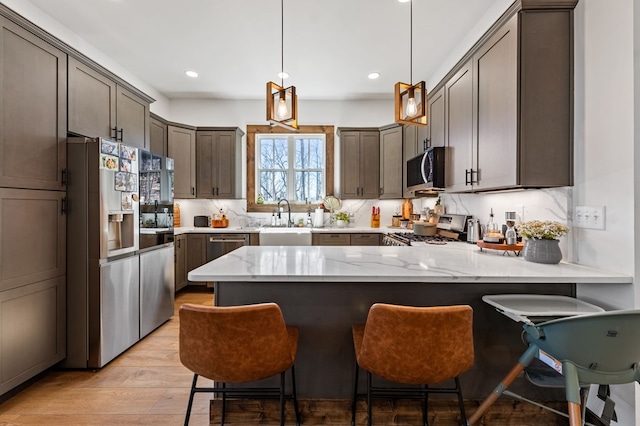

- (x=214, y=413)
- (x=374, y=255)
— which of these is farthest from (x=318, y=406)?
(x=374, y=255)

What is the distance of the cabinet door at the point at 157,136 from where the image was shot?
4090 millimetres

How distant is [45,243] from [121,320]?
83cm

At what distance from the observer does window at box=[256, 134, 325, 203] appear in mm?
5203

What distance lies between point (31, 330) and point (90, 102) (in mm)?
1757

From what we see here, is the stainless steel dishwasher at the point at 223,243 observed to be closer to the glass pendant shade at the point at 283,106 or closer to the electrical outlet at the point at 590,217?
the glass pendant shade at the point at 283,106

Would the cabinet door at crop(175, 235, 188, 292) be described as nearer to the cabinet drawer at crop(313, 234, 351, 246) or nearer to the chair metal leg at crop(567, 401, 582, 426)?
the cabinet drawer at crop(313, 234, 351, 246)

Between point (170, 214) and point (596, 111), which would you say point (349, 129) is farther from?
point (596, 111)

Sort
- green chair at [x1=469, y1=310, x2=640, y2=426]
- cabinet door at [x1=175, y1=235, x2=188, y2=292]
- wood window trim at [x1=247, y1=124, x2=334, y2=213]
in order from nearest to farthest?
1. green chair at [x1=469, y1=310, x2=640, y2=426]
2. cabinet door at [x1=175, y1=235, x2=188, y2=292]
3. wood window trim at [x1=247, y1=124, x2=334, y2=213]

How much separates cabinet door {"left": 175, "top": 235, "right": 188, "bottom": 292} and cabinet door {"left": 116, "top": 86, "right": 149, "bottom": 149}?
4.48 feet

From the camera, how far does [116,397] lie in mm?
2107

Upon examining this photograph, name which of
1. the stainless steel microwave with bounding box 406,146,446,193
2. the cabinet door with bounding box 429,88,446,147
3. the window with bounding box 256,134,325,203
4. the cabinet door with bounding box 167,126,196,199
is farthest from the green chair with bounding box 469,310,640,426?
the cabinet door with bounding box 167,126,196,199

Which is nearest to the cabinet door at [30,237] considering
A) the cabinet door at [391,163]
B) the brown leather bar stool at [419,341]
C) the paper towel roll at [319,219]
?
the brown leather bar stool at [419,341]

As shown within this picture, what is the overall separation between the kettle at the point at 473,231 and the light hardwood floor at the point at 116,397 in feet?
8.25

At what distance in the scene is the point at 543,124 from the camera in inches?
77.5
